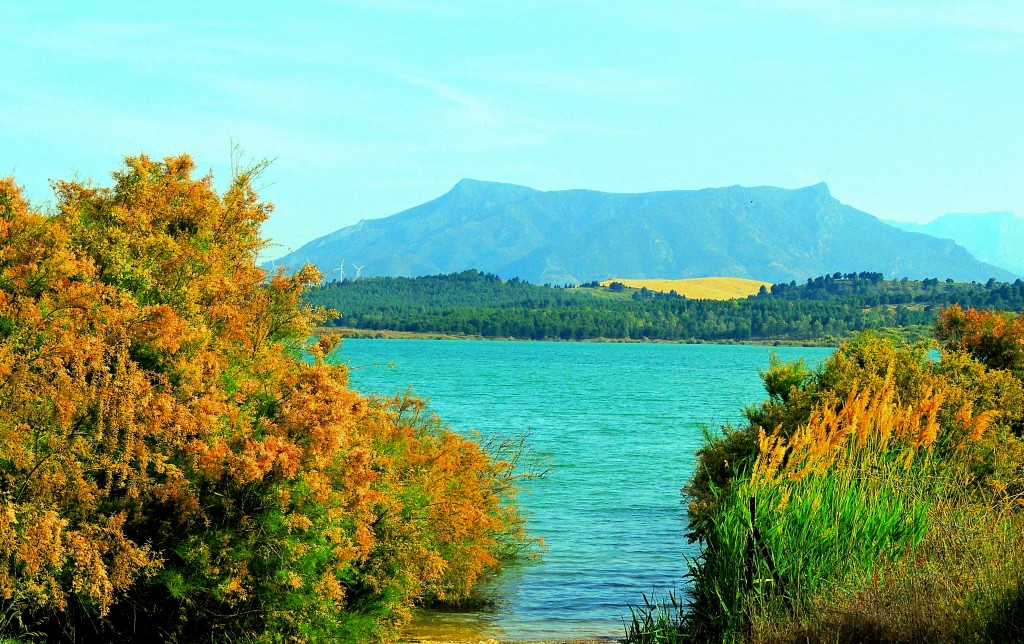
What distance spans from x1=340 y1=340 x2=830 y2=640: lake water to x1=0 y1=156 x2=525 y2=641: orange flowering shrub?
8.13ft

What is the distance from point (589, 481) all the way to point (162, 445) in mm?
25743

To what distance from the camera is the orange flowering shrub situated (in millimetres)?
10188

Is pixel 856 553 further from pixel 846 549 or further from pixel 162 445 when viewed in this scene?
pixel 162 445

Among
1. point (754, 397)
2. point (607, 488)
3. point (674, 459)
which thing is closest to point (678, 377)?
point (754, 397)

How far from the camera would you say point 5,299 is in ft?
35.0

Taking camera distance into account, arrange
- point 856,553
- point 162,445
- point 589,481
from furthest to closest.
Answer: point 589,481
point 162,445
point 856,553

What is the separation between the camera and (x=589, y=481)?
116 feet

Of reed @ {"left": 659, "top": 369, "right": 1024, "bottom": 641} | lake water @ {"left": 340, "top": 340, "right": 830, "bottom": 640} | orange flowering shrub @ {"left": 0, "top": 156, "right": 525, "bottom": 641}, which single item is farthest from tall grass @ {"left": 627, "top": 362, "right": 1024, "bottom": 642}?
lake water @ {"left": 340, "top": 340, "right": 830, "bottom": 640}

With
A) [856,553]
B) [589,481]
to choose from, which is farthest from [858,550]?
[589,481]

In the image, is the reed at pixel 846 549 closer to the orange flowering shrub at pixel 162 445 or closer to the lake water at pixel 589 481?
the orange flowering shrub at pixel 162 445

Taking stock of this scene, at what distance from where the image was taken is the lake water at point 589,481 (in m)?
18.2

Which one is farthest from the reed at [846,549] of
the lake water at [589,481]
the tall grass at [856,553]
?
the lake water at [589,481]

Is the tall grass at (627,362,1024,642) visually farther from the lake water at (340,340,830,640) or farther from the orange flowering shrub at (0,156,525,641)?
the lake water at (340,340,830,640)

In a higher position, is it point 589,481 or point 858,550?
point 858,550
